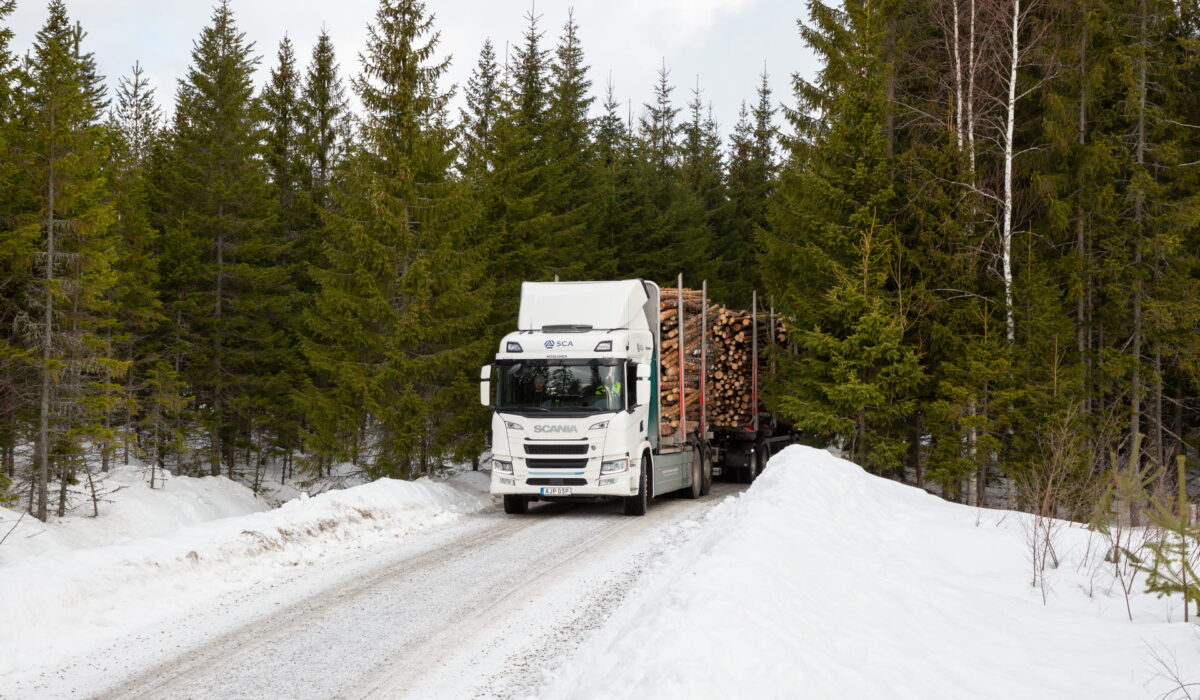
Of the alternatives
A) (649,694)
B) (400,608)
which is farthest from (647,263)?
(649,694)

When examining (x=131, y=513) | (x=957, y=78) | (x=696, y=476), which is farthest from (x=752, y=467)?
(x=131, y=513)

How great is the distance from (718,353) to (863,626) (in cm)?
1390

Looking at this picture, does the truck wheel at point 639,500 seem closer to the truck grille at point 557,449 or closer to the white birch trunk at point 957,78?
the truck grille at point 557,449

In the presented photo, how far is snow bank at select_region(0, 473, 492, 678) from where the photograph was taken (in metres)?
6.66

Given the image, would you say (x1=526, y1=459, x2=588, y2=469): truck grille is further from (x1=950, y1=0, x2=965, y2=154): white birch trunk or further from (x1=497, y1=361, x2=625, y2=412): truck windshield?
(x1=950, y1=0, x2=965, y2=154): white birch trunk

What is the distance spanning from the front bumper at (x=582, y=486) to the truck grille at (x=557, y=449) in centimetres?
40

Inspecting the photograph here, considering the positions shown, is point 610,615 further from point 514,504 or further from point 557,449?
point 514,504

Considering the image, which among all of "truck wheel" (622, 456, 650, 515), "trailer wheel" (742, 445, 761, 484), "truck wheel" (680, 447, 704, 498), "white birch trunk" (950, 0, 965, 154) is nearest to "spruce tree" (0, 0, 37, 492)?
"truck wheel" (622, 456, 650, 515)

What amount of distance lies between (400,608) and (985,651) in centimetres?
509

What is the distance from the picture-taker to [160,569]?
27.3 feet

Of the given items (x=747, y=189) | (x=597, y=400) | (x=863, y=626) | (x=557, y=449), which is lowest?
(x=863, y=626)

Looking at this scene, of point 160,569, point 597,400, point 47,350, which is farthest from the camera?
point 47,350

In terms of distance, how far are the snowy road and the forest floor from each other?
28 millimetres

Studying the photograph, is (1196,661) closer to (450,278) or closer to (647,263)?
(450,278)
